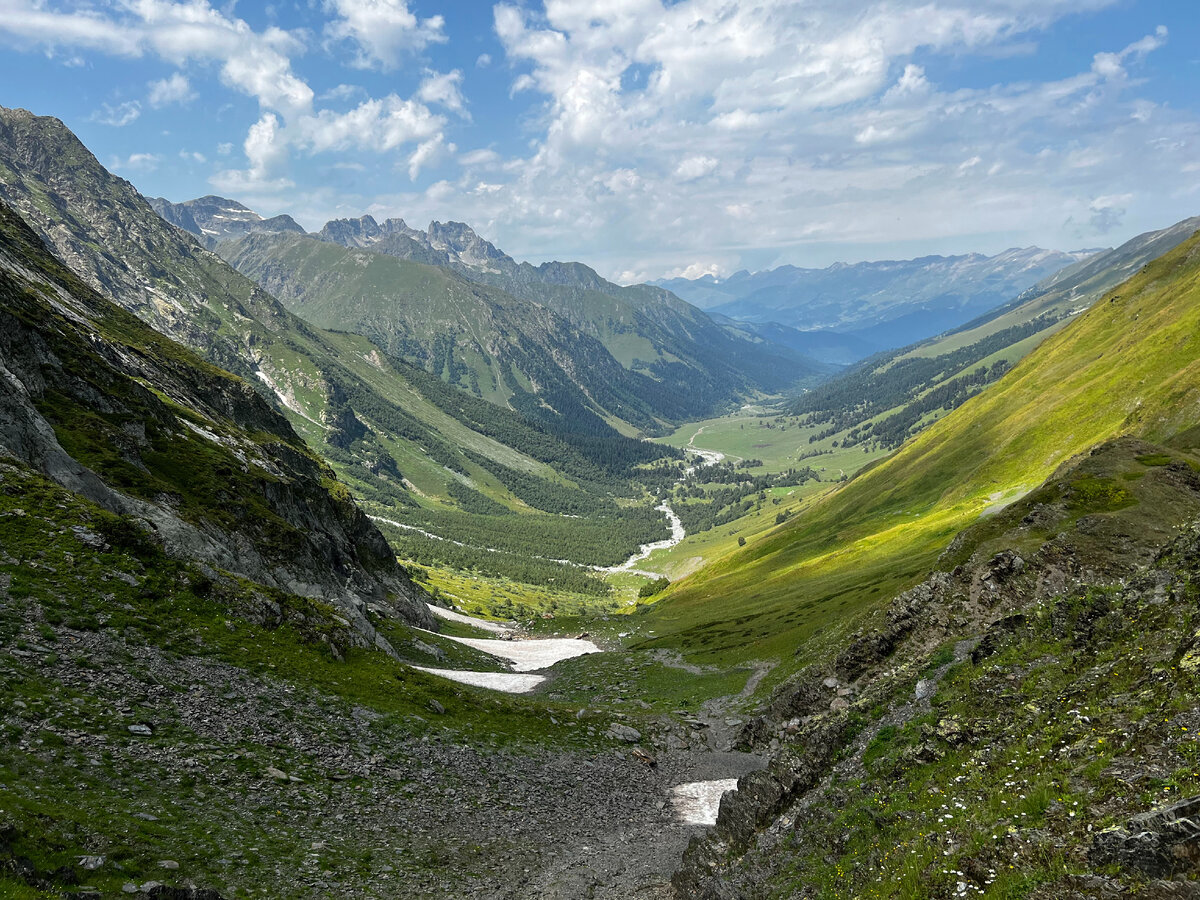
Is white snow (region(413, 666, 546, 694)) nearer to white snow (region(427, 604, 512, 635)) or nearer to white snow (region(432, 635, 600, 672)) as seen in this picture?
white snow (region(432, 635, 600, 672))

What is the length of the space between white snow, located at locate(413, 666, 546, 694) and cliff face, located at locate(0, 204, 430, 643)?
12.8 metres

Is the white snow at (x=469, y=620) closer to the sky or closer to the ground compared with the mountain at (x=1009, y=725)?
closer to the ground

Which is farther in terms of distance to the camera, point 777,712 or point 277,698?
point 777,712

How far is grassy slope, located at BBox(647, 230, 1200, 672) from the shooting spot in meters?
93.0

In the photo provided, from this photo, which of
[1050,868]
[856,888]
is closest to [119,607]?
[856,888]

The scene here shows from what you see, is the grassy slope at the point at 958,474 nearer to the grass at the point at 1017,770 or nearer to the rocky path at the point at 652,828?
the rocky path at the point at 652,828

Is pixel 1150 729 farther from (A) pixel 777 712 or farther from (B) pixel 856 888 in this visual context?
(A) pixel 777 712

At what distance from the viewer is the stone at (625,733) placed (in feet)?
177

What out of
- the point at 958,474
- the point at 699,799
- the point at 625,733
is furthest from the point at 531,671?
the point at 958,474

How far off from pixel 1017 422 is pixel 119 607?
16744 cm

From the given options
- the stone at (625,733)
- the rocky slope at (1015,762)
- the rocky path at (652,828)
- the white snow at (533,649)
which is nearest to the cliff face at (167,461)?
the white snow at (533,649)

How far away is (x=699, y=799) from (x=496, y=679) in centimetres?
4360

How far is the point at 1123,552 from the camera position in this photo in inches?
1598

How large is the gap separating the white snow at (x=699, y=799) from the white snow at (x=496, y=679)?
109 feet
